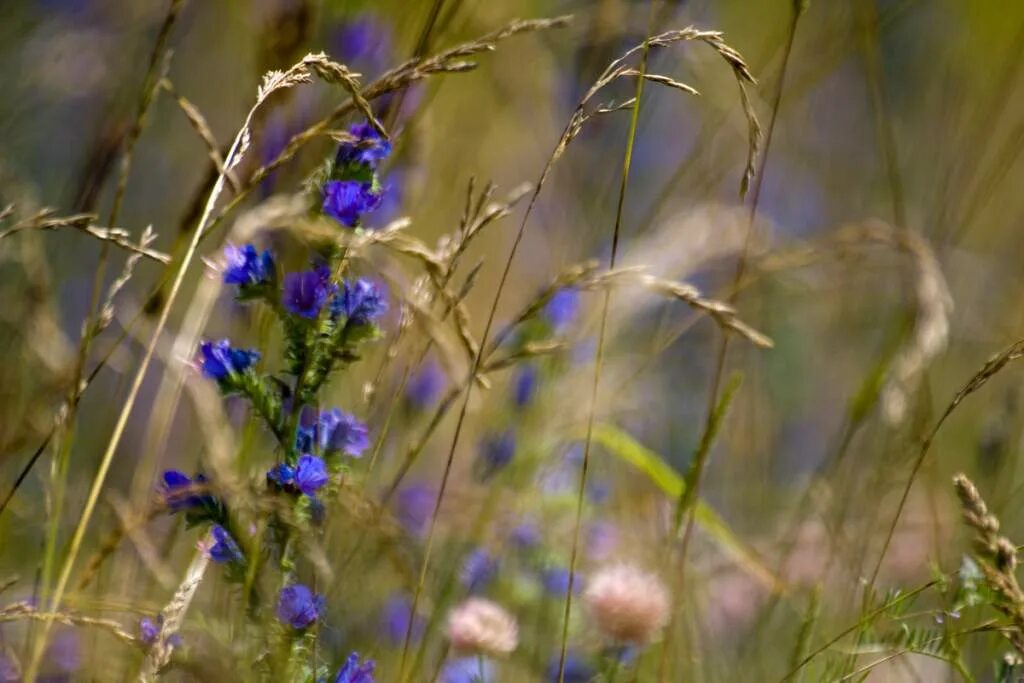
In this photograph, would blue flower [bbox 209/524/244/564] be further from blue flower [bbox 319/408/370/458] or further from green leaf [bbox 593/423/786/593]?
green leaf [bbox 593/423/786/593]

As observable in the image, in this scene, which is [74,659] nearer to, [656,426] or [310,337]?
[310,337]

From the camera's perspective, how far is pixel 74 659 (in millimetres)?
1353

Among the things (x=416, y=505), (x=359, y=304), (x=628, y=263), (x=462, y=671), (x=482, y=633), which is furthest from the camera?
(x=416, y=505)

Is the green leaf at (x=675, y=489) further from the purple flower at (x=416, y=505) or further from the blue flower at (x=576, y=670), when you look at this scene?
the purple flower at (x=416, y=505)

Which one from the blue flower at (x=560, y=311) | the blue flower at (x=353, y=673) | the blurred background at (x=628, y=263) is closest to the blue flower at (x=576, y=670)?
the blurred background at (x=628, y=263)

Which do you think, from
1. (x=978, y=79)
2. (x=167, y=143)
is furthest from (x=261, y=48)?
(x=978, y=79)

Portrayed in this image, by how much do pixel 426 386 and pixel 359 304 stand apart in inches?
39.5

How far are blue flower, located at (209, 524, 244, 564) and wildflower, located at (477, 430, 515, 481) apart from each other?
0.76m

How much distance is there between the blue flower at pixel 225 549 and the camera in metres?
0.97

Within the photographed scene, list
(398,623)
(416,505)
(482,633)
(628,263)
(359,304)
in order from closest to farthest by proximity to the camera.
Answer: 1. (359,304)
2. (482,633)
3. (398,623)
4. (628,263)
5. (416,505)

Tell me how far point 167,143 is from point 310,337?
7.92 feet

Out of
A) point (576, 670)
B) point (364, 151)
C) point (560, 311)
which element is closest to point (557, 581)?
point (576, 670)

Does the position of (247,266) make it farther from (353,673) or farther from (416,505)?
(416,505)

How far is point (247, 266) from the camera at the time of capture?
1000 mm
